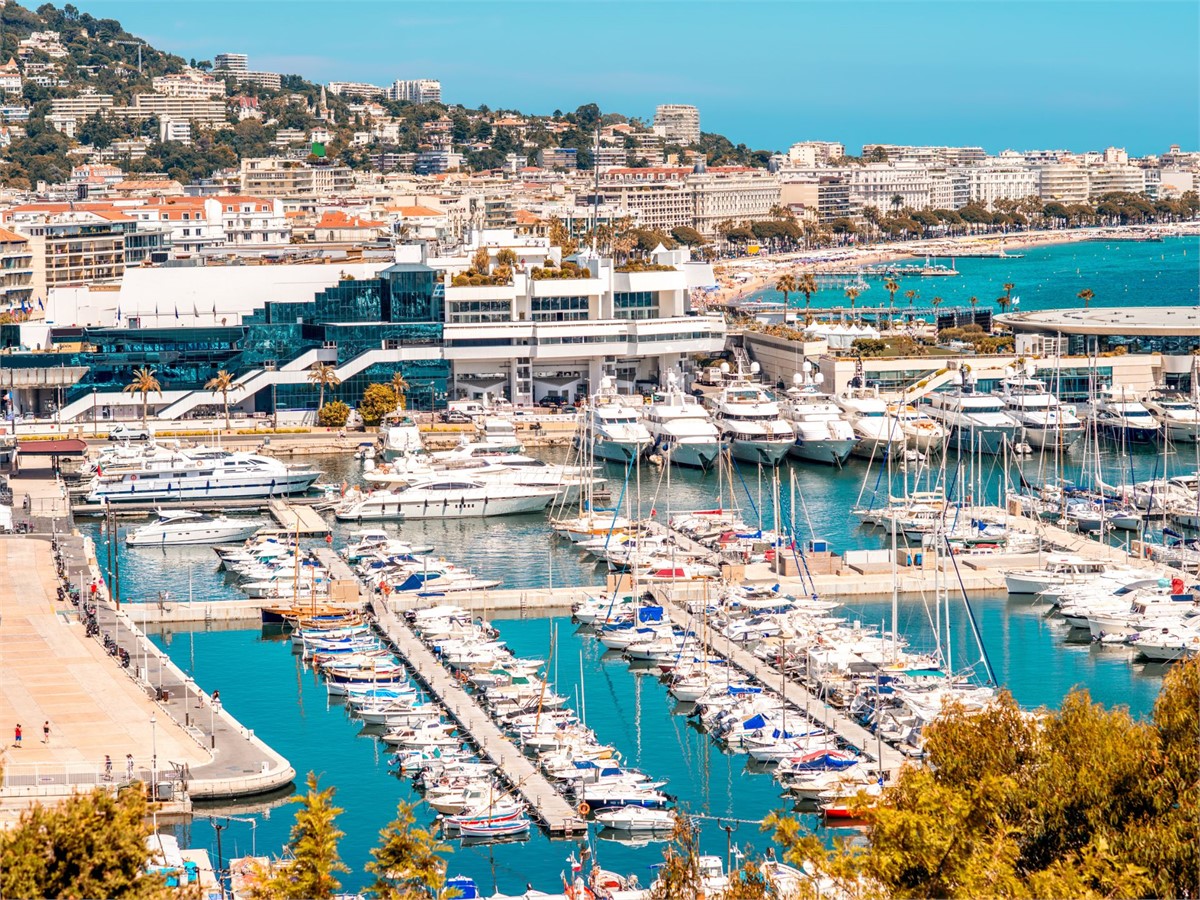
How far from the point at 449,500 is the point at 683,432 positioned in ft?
24.0

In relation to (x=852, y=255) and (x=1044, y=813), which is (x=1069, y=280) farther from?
(x=1044, y=813)

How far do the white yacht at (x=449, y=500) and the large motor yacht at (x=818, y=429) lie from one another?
7.61 metres

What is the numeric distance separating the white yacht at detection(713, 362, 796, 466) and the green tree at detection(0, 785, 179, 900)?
3339 cm

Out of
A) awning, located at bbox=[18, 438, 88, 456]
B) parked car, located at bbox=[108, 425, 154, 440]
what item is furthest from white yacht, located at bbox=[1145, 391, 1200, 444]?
awning, located at bbox=[18, 438, 88, 456]

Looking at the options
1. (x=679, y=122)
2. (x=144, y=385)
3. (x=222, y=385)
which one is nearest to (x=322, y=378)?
(x=222, y=385)

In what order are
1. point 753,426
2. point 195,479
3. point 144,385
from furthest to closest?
point 144,385
point 753,426
point 195,479

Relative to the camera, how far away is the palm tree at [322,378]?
51.3 metres

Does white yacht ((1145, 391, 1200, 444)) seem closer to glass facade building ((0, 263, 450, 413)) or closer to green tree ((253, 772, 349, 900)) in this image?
glass facade building ((0, 263, 450, 413))

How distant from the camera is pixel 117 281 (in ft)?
222

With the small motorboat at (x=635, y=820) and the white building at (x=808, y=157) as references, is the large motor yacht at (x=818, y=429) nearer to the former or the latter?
the small motorboat at (x=635, y=820)

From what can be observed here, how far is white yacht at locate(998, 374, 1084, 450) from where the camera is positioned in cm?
4753

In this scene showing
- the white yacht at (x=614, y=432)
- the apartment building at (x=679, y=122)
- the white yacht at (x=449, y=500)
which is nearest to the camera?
the white yacht at (x=449, y=500)

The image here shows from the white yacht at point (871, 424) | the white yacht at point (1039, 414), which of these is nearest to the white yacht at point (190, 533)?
the white yacht at point (871, 424)

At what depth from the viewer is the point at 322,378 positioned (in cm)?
5131
